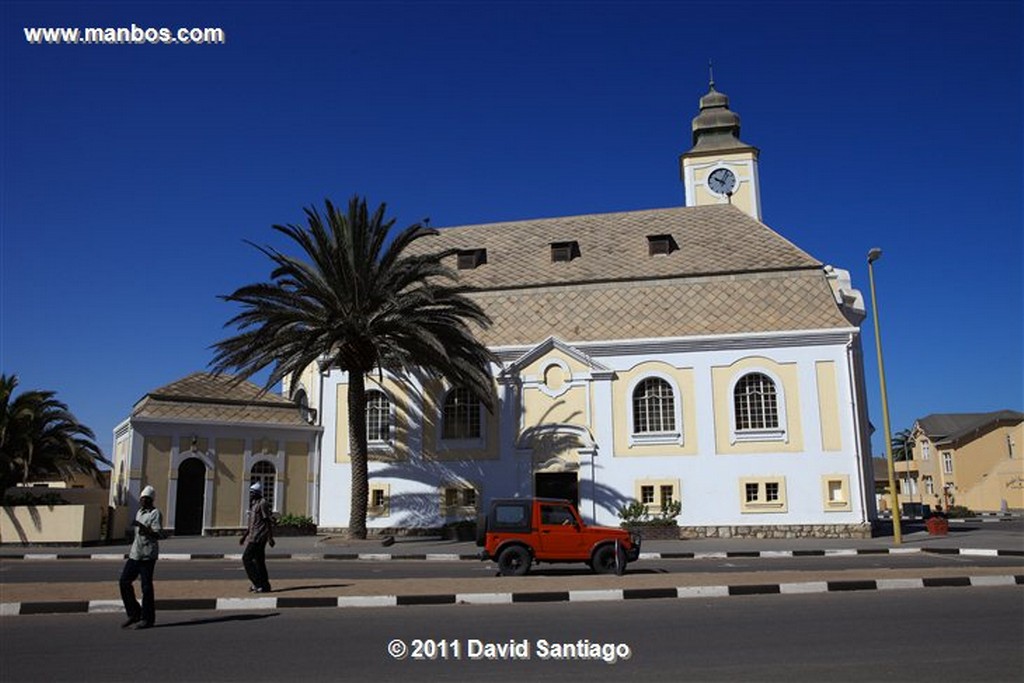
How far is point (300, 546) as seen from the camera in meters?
25.2

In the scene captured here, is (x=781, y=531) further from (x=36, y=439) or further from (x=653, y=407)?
(x=36, y=439)

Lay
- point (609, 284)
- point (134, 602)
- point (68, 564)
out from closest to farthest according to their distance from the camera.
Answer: point (134, 602) → point (68, 564) → point (609, 284)

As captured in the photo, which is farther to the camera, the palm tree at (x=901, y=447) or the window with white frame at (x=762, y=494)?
the palm tree at (x=901, y=447)

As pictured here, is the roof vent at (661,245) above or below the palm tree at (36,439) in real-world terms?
above

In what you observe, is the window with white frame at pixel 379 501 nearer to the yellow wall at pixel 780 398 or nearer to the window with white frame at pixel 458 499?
the window with white frame at pixel 458 499

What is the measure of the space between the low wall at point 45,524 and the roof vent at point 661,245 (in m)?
23.4

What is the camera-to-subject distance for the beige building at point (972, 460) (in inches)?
2426

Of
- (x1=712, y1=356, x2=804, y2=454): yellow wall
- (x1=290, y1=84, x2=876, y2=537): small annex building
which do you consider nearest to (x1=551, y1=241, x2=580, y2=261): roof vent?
(x1=290, y1=84, x2=876, y2=537): small annex building

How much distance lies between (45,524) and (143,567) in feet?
66.0

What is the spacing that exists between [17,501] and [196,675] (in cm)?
2566

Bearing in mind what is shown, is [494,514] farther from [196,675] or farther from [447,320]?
[447,320]

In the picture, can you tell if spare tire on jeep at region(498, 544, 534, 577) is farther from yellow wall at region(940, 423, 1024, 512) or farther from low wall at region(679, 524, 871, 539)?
yellow wall at region(940, 423, 1024, 512)

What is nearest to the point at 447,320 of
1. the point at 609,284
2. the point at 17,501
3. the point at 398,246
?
the point at 398,246

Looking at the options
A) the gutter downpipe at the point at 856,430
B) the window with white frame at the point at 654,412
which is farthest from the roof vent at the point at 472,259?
the gutter downpipe at the point at 856,430
